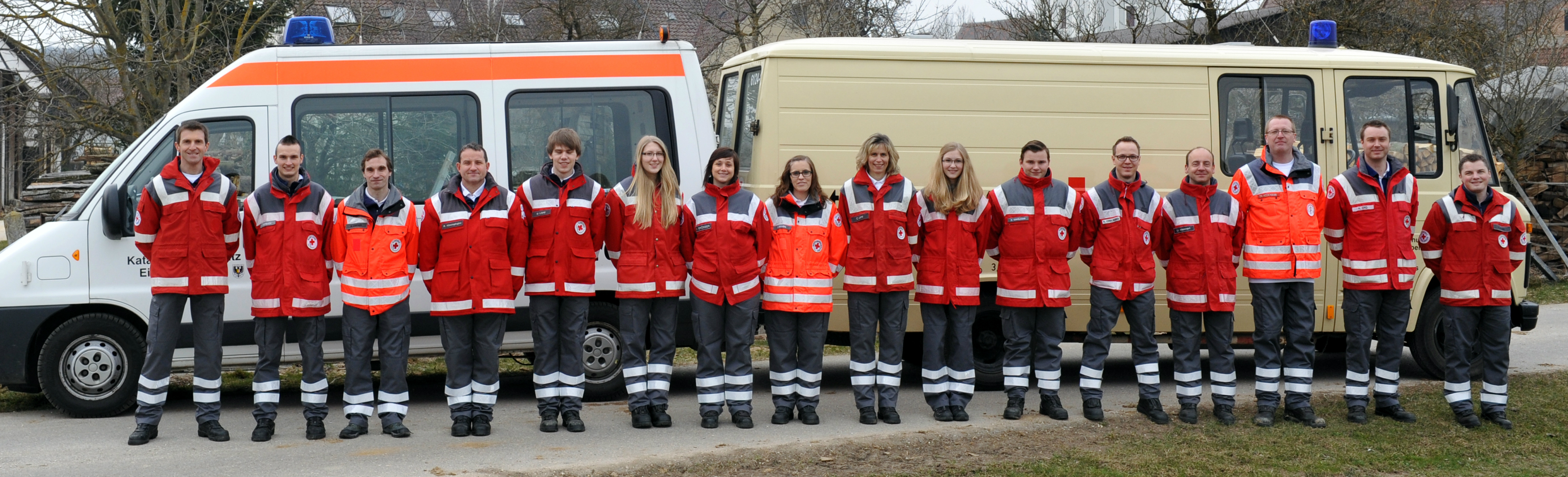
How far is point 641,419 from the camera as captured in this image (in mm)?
6500

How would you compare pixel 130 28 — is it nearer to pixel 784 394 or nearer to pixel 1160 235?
pixel 784 394

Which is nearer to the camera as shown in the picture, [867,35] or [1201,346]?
[1201,346]

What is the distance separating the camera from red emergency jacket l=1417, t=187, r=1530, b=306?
6.65m

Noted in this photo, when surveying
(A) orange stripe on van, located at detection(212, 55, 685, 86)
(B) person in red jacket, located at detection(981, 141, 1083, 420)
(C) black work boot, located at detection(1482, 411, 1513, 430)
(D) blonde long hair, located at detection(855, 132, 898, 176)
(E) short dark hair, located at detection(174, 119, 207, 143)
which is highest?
(A) orange stripe on van, located at detection(212, 55, 685, 86)

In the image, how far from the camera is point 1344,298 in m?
6.80

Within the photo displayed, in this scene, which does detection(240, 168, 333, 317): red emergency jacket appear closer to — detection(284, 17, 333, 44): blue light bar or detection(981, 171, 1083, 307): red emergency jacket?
detection(284, 17, 333, 44): blue light bar

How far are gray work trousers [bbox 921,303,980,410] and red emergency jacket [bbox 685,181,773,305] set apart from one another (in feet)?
3.49

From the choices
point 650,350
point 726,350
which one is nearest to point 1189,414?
point 726,350

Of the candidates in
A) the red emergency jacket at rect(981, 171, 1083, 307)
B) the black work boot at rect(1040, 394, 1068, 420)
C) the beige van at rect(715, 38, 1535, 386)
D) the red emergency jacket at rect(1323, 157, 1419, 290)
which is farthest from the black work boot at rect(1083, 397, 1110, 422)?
the red emergency jacket at rect(1323, 157, 1419, 290)

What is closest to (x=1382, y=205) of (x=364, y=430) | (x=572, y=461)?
(x=572, y=461)

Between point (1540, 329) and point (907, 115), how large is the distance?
817 centimetres

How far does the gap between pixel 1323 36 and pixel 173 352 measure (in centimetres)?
755

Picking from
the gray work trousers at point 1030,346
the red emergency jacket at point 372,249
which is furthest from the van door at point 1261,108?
the red emergency jacket at point 372,249

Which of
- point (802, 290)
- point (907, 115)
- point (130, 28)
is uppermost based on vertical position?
point (130, 28)
